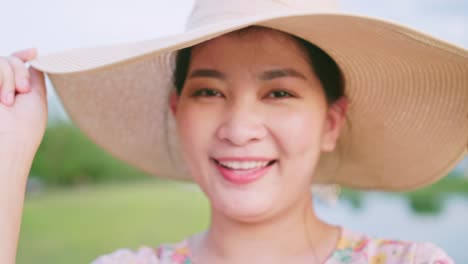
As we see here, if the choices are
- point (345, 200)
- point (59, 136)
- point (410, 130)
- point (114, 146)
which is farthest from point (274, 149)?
point (59, 136)

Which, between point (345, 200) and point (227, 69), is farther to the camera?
point (345, 200)

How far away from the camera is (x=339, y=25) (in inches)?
44.3

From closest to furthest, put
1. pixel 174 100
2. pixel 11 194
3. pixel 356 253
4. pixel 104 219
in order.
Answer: pixel 11 194 → pixel 356 253 → pixel 174 100 → pixel 104 219

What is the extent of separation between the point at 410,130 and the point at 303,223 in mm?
333

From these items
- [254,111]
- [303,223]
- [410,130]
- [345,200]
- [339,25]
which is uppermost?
[339,25]

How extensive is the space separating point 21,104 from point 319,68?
0.57 m

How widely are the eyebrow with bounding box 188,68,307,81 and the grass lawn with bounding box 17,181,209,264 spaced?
2880 mm

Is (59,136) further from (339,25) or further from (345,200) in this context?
(339,25)

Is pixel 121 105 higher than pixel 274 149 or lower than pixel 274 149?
higher

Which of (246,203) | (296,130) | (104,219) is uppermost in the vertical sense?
(296,130)

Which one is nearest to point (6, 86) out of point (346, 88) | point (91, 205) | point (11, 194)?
point (11, 194)

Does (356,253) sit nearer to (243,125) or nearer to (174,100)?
(243,125)

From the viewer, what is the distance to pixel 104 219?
4.45 meters

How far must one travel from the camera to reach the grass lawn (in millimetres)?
4090
